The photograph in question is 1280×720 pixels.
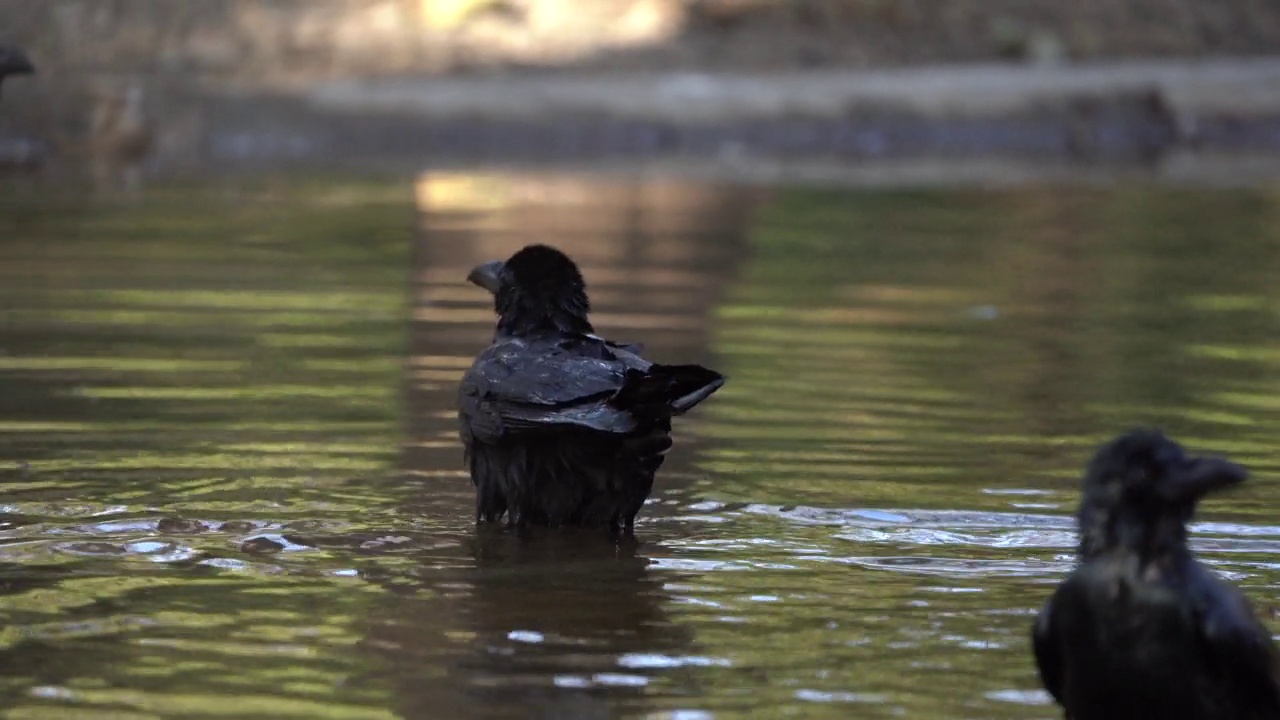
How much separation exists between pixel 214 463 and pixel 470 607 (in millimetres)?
2047

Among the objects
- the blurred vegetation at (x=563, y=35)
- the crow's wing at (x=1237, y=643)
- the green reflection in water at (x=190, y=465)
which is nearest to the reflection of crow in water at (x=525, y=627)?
the green reflection in water at (x=190, y=465)

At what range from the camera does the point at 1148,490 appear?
4.38 meters

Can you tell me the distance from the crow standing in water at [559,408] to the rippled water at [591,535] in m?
0.15

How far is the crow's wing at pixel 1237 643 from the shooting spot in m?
4.31

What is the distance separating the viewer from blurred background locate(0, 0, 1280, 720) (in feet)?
17.9

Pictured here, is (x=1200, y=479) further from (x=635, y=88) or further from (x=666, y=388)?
(x=635, y=88)

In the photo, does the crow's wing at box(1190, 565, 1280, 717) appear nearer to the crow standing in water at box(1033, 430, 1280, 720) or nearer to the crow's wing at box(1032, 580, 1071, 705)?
the crow standing in water at box(1033, 430, 1280, 720)

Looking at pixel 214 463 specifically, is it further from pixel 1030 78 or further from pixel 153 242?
pixel 1030 78

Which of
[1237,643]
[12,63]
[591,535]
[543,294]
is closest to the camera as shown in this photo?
[1237,643]

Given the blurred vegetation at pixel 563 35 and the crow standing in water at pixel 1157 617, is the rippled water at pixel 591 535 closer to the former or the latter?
the crow standing in water at pixel 1157 617

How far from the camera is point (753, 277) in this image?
13930mm

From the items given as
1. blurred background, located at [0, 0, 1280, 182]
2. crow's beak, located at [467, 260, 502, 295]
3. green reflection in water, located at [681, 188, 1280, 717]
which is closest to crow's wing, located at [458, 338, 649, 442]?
crow's beak, located at [467, 260, 502, 295]

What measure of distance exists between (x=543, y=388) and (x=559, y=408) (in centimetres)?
11

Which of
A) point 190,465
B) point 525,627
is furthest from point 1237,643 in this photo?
point 190,465
